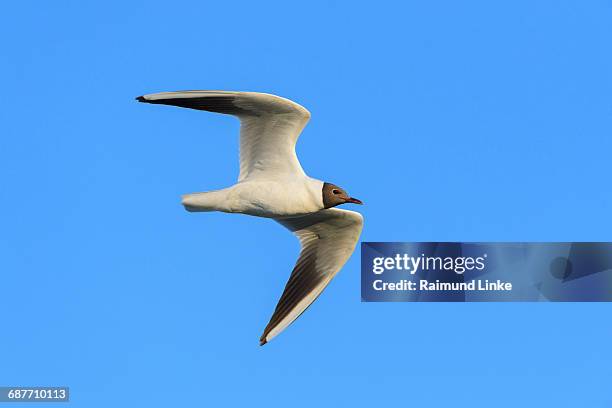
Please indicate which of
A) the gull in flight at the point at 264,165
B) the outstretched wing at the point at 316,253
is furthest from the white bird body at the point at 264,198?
the outstretched wing at the point at 316,253

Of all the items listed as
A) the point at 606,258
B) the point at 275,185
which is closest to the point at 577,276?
the point at 606,258

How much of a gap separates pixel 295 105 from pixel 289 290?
248 cm

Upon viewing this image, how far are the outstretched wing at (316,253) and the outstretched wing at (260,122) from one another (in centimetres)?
113

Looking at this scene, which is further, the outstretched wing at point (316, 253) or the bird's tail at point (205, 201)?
the outstretched wing at point (316, 253)

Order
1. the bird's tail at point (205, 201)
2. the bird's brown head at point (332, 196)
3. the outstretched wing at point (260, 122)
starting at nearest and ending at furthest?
the outstretched wing at point (260, 122)
the bird's tail at point (205, 201)
the bird's brown head at point (332, 196)

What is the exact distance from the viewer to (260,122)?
42.1ft

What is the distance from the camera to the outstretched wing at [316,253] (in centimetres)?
1388

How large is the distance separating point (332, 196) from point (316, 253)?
56.7 inches

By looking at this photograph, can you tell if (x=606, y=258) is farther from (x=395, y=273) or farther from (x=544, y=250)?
(x=395, y=273)

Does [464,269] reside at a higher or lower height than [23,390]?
higher

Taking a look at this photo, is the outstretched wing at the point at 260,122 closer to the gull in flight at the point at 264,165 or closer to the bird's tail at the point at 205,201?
the gull in flight at the point at 264,165

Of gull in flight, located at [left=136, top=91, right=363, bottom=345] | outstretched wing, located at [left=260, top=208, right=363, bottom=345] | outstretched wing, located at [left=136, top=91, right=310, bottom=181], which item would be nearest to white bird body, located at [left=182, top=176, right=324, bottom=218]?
gull in flight, located at [left=136, top=91, right=363, bottom=345]

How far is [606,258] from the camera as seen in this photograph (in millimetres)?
16953

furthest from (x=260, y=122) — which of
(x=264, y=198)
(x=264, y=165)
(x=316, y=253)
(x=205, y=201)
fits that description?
(x=316, y=253)
